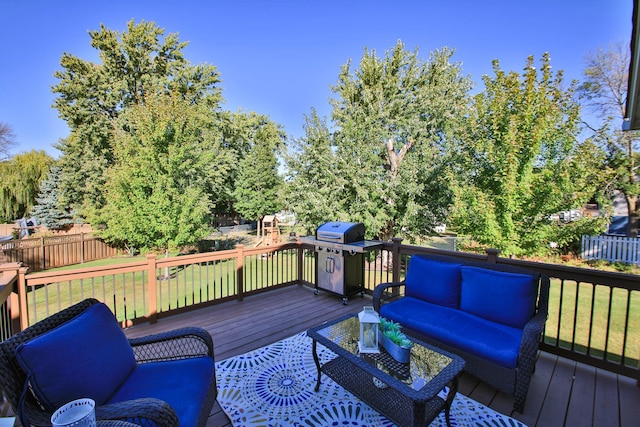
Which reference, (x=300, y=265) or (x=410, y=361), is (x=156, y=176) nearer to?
(x=300, y=265)

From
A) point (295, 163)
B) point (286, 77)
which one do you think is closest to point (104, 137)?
point (286, 77)

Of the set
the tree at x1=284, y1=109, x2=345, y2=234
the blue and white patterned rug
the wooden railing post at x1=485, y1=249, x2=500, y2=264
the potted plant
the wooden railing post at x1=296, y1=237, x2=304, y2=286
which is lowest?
the blue and white patterned rug

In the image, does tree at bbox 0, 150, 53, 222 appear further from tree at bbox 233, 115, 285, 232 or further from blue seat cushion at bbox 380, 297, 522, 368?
blue seat cushion at bbox 380, 297, 522, 368

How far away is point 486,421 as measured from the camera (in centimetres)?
200

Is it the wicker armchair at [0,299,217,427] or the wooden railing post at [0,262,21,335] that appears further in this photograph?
the wooden railing post at [0,262,21,335]

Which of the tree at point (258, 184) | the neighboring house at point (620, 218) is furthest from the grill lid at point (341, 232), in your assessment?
the tree at point (258, 184)

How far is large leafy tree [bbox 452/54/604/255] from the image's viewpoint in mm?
5172

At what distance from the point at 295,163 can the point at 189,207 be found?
3.85 metres

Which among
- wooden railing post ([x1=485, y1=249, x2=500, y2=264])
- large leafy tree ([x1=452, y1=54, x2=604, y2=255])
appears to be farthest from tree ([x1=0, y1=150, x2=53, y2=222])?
wooden railing post ([x1=485, y1=249, x2=500, y2=264])

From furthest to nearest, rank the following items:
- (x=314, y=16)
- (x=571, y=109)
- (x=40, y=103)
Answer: (x=40, y=103) < (x=314, y=16) < (x=571, y=109)

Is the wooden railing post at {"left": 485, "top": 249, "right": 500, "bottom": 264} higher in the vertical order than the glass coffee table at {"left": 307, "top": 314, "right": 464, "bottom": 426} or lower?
higher

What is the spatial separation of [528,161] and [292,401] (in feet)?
18.9

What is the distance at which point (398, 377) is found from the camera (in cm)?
172

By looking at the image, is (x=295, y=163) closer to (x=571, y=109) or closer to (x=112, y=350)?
(x=571, y=109)
